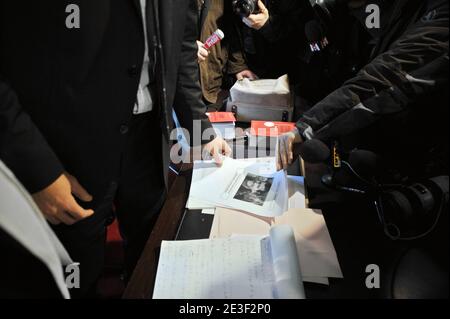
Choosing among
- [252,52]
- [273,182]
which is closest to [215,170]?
[273,182]

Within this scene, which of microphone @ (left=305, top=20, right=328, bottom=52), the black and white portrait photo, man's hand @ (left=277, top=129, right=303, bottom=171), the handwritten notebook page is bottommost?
the black and white portrait photo

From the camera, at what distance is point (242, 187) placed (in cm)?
97

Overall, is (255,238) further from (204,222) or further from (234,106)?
(234,106)

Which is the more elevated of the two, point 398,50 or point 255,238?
point 398,50

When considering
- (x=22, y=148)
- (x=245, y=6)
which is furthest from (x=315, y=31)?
(x=22, y=148)

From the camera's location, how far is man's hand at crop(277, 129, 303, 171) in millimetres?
952

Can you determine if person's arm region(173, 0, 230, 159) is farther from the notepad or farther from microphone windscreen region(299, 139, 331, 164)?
the notepad

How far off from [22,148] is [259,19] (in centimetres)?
145

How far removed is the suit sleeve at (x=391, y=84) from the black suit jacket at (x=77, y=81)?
1.50 ft

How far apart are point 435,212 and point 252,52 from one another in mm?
1531

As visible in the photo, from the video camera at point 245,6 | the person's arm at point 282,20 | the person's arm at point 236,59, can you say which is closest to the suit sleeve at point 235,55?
the person's arm at point 236,59

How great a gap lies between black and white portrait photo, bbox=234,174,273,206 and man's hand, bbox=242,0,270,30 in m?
1.06

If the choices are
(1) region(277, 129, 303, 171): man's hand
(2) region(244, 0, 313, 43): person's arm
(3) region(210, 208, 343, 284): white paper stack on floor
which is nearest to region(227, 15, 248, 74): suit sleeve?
(2) region(244, 0, 313, 43): person's arm

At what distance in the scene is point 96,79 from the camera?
0.74 m
